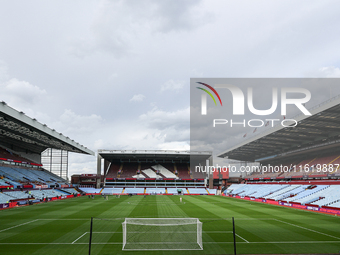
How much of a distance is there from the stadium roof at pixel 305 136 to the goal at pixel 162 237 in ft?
86.6

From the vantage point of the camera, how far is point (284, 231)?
761 inches

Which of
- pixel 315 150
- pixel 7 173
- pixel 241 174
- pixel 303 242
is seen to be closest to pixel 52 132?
pixel 7 173

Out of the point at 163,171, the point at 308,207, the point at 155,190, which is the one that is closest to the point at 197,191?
the point at 155,190

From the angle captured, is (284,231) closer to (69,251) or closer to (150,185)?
(69,251)

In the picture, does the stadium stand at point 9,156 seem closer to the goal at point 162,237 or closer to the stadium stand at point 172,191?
the stadium stand at point 172,191

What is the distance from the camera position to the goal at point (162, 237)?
14742 millimetres

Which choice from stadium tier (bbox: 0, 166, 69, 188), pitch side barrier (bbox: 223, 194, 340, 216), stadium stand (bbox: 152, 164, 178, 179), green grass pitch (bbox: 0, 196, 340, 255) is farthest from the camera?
stadium stand (bbox: 152, 164, 178, 179)

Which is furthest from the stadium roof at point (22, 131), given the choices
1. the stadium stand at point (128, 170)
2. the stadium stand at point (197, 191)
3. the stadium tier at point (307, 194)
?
the stadium tier at point (307, 194)

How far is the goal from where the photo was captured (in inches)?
580

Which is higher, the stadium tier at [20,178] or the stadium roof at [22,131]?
the stadium roof at [22,131]

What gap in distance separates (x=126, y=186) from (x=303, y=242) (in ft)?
241

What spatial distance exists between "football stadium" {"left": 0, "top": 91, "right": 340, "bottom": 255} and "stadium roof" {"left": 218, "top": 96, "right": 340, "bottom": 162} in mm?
195

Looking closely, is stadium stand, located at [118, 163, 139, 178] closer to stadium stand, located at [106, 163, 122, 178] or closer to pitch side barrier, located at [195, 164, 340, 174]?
stadium stand, located at [106, 163, 122, 178]

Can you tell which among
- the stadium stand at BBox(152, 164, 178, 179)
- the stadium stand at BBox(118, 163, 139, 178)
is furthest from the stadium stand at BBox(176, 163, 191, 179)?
the stadium stand at BBox(118, 163, 139, 178)
